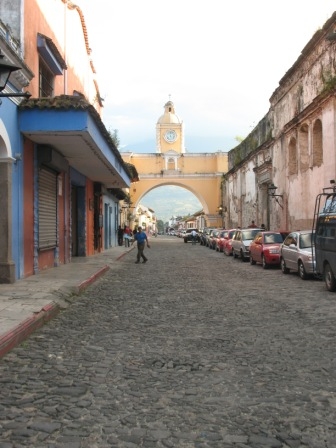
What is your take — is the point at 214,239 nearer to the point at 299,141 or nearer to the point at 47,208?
the point at 299,141

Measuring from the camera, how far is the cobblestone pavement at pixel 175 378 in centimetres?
338

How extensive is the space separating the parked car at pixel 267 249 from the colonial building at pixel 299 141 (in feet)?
9.84

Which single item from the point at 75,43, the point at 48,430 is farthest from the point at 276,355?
the point at 75,43

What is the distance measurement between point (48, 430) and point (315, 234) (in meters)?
8.88

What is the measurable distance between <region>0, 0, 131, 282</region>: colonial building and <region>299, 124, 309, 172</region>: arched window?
8.39 m

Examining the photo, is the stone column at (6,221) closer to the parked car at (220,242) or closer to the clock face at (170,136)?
the parked car at (220,242)

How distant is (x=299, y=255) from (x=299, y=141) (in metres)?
10.1

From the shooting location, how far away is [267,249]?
16.8 metres

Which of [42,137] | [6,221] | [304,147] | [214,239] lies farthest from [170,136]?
[6,221]

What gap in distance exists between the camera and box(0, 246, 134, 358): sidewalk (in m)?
6.09

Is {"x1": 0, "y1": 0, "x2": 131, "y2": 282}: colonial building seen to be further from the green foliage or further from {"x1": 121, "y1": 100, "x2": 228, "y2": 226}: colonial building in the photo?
{"x1": 121, "y1": 100, "x2": 228, "y2": 226}: colonial building

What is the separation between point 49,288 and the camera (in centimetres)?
987

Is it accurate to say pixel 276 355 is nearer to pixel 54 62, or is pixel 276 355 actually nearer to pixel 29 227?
pixel 29 227

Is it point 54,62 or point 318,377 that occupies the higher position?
point 54,62
